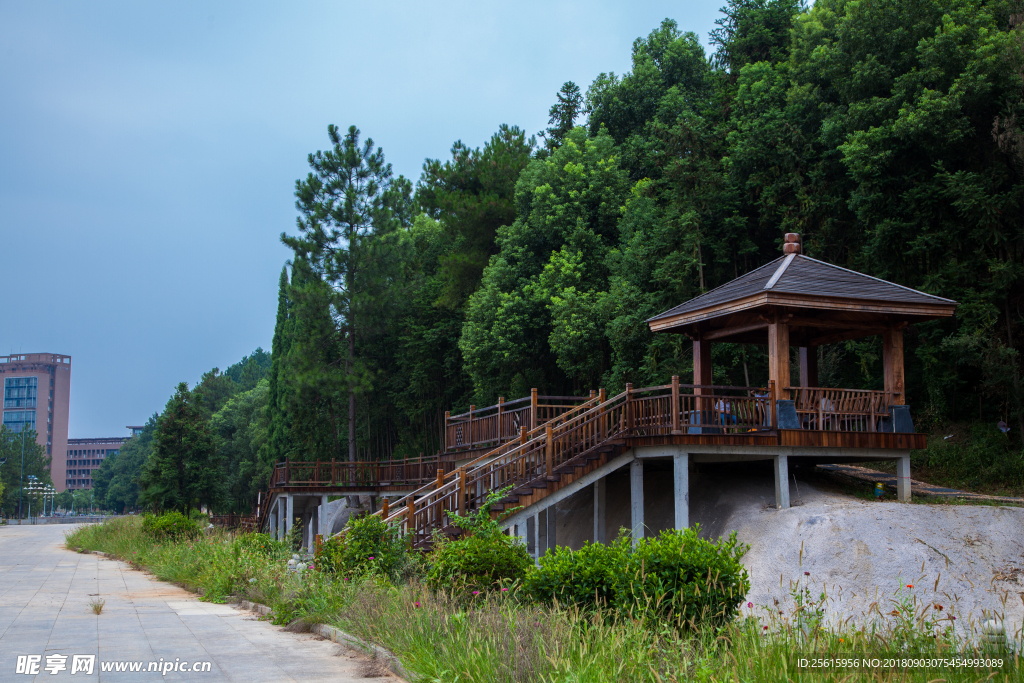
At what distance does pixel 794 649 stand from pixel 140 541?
2097 cm

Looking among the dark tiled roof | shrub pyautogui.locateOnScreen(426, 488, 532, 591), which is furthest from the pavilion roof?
shrub pyautogui.locateOnScreen(426, 488, 532, 591)

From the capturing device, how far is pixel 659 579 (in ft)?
21.9

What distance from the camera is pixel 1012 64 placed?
61.4ft

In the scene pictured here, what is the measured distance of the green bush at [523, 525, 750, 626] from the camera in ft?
21.6

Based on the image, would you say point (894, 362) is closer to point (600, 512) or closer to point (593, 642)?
point (600, 512)

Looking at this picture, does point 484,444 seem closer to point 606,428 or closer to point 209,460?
point 606,428

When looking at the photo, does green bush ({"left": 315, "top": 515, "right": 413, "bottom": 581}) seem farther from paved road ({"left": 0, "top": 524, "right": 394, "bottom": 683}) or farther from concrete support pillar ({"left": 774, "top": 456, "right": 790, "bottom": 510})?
concrete support pillar ({"left": 774, "top": 456, "right": 790, "bottom": 510})

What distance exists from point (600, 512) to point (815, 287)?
6.21m

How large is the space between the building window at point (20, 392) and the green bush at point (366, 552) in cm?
14857

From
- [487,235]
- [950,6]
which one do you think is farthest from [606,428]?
[487,235]

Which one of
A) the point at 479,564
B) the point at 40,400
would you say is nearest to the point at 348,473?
the point at 479,564

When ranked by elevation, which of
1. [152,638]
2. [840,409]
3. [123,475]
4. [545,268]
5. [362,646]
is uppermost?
[545,268]

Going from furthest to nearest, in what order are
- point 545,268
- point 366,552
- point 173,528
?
point 545,268 < point 173,528 < point 366,552

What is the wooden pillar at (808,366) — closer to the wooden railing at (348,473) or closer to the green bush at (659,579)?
the green bush at (659,579)
